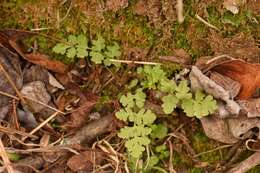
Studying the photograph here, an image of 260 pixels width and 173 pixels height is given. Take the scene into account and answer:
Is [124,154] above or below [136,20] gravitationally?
below

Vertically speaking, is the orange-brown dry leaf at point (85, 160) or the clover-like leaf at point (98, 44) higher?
the clover-like leaf at point (98, 44)

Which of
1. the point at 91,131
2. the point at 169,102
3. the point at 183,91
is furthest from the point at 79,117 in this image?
the point at 183,91

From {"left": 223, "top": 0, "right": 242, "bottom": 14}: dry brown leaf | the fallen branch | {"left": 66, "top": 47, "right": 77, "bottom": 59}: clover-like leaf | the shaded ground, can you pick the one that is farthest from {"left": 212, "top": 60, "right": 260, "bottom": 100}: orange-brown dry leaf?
{"left": 66, "top": 47, "right": 77, "bottom": 59}: clover-like leaf

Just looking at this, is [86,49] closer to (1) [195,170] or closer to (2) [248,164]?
(1) [195,170]

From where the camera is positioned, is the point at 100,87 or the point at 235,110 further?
the point at 100,87

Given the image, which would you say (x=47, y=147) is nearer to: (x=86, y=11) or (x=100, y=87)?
(x=100, y=87)

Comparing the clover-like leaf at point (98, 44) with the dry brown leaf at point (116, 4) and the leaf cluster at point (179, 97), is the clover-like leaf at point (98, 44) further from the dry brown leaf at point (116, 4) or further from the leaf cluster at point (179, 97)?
the leaf cluster at point (179, 97)

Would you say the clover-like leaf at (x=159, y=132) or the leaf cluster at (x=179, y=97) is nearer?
the leaf cluster at (x=179, y=97)

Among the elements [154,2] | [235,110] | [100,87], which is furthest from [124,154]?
[154,2]

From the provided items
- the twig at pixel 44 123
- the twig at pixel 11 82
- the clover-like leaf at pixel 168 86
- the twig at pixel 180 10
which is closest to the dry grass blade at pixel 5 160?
the twig at pixel 44 123
